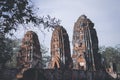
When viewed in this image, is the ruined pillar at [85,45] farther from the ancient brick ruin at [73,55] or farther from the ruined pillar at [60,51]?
the ruined pillar at [60,51]

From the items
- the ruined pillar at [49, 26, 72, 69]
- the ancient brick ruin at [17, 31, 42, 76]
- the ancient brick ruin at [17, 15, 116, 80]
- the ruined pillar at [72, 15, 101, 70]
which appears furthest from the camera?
the ruined pillar at [72, 15, 101, 70]

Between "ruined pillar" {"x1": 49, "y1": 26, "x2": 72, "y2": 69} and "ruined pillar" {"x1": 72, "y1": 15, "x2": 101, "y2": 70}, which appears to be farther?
"ruined pillar" {"x1": 72, "y1": 15, "x2": 101, "y2": 70}

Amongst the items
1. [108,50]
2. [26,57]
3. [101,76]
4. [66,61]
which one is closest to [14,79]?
[26,57]

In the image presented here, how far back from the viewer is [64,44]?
28.7m

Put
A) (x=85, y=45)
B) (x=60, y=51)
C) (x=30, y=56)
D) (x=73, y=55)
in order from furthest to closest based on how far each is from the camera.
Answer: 1. (x=85, y=45)
2. (x=73, y=55)
3. (x=60, y=51)
4. (x=30, y=56)

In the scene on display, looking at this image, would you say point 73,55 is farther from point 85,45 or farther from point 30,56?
point 30,56

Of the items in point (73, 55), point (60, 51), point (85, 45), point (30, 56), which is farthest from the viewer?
point (85, 45)

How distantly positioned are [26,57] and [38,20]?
1688 cm

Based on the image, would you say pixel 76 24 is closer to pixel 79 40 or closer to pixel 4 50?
pixel 79 40

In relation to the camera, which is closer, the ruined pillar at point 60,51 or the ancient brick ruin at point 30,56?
the ancient brick ruin at point 30,56

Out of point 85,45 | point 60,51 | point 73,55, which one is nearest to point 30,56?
point 60,51

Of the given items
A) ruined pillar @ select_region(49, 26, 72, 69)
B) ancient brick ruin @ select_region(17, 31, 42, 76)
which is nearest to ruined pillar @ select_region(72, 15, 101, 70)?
ruined pillar @ select_region(49, 26, 72, 69)

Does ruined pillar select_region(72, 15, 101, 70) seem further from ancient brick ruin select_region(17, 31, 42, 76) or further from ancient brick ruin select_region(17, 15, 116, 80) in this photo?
ancient brick ruin select_region(17, 31, 42, 76)

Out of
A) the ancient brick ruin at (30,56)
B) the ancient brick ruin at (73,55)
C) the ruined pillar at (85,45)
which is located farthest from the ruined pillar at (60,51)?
the ancient brick ruin at (30,56)
